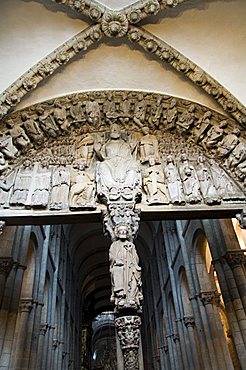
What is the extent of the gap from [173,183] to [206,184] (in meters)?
0.51

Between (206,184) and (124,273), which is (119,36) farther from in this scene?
(124,273)

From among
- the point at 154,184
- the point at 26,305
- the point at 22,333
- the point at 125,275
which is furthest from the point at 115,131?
the point at 22,333

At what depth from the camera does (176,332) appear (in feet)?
41.0

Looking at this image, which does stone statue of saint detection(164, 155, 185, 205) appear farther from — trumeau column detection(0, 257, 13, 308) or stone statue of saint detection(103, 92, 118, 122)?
trumeau column detection(0, 257, 13, 308)

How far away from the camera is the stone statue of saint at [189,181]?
17.8 feet

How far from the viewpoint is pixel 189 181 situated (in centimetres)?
564

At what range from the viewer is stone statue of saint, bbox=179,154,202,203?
213 inches

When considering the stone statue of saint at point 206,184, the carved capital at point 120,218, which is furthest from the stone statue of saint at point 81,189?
the stone statue of saint at point 206,184

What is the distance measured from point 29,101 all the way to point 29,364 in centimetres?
564

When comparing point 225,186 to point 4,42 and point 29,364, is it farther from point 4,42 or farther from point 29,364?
point 29,364

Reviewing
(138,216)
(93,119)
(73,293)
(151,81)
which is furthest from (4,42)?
(73,293)

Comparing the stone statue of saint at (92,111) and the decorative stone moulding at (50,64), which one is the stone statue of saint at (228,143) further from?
the decorative stone moulding at (50,64)

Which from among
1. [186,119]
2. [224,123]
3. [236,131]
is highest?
[186,119]

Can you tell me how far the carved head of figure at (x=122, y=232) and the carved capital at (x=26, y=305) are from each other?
4484 mm
